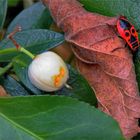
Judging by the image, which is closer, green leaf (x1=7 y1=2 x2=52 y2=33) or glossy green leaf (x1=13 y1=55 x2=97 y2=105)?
glossy green leaf (x1=13 y1=55 x2=97 y2=105)

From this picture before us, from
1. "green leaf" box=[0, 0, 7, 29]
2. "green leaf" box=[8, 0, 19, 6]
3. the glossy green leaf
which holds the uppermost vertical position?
"green leaf" box=[0, 0, 7, 29]

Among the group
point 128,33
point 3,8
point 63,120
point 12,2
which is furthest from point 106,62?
point 12,2

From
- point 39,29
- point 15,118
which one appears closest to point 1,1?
point 39,29

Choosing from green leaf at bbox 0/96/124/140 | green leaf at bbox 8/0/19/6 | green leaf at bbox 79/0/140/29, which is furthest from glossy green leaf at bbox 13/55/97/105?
green leaf at bbox 8/0/19/6

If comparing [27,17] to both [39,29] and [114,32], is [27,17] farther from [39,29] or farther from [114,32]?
[114,32]

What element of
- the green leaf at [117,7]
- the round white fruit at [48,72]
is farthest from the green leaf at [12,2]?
the round white fruit at [48,72]

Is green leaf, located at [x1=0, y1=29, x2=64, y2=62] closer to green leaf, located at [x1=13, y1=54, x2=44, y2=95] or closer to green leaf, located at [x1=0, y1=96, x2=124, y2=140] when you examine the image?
green leaf, located at [x1=13, y1=54, x2=44, y2=95]

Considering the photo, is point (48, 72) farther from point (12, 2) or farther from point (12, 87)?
point (12, 2)
